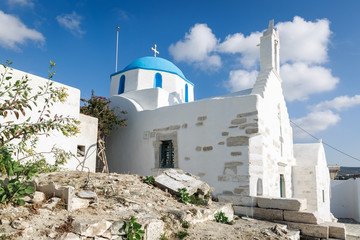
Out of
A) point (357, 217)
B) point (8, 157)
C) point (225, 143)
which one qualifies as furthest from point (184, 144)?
point (357, 217)

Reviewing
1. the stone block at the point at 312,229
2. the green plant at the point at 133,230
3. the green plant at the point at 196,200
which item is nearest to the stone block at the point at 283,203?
the stone block at the point at 312,229

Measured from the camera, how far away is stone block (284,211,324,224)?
13.4 feet

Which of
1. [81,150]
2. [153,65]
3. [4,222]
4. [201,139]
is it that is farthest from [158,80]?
[4,222]

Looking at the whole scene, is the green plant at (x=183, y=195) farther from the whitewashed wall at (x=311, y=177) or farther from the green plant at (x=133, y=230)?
the whitewashed wall at (x=311, y=177)

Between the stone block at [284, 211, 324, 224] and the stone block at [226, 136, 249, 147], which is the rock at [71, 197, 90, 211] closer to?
the stone block at [284, 211, 324, 224]

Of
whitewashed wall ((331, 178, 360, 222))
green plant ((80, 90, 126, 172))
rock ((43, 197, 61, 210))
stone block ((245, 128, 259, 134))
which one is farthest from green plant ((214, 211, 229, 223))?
whitewashed wall ((331, 178, 360, 222))

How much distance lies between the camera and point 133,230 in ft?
8.02

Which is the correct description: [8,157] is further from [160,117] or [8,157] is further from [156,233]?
[160,117]

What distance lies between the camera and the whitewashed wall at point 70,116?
6.00 metres

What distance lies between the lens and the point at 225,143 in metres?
6.46

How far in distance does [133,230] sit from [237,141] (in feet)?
13.9

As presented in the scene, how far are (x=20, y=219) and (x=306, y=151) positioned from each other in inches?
417

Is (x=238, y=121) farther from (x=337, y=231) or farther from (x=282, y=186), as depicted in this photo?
(x=282, y=186)

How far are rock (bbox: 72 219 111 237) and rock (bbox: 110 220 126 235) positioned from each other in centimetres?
8
